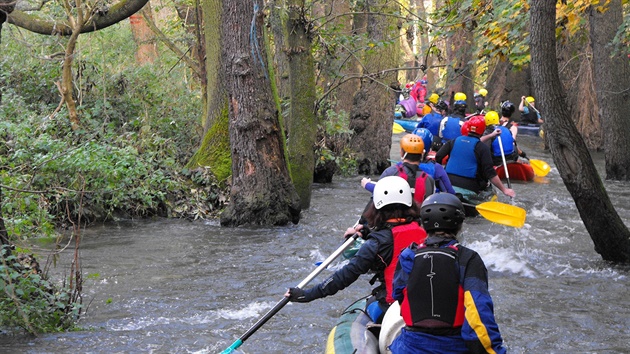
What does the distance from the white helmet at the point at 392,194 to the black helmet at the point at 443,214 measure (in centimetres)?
92

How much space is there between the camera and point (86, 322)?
748 cm

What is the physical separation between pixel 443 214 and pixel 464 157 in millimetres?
7794

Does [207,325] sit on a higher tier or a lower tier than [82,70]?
lower

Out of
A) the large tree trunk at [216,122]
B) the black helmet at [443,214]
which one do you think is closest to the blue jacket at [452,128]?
the large tree trunk at [216,122]

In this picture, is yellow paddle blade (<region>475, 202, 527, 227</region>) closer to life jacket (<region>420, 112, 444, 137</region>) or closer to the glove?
the glove

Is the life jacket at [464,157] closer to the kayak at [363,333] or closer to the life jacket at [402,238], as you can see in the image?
the kayak at [363,333]

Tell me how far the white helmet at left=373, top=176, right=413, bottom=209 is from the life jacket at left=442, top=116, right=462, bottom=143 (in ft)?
28.4

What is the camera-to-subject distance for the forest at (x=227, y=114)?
28.7 ft

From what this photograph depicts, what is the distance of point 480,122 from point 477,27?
1692 mm

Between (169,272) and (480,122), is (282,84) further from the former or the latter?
(169,272)

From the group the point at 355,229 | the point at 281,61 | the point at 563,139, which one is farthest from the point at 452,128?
the point at 355,229

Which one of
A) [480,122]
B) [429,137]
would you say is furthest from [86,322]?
[480,122]

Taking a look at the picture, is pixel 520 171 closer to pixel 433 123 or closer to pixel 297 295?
pixel 433 123

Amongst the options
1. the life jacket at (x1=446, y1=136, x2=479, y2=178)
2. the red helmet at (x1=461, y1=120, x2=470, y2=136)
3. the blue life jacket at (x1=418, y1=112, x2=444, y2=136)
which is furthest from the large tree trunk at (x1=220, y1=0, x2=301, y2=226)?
the blue life jacket at (x1=418, y1=112, x2=444, y2=136)
